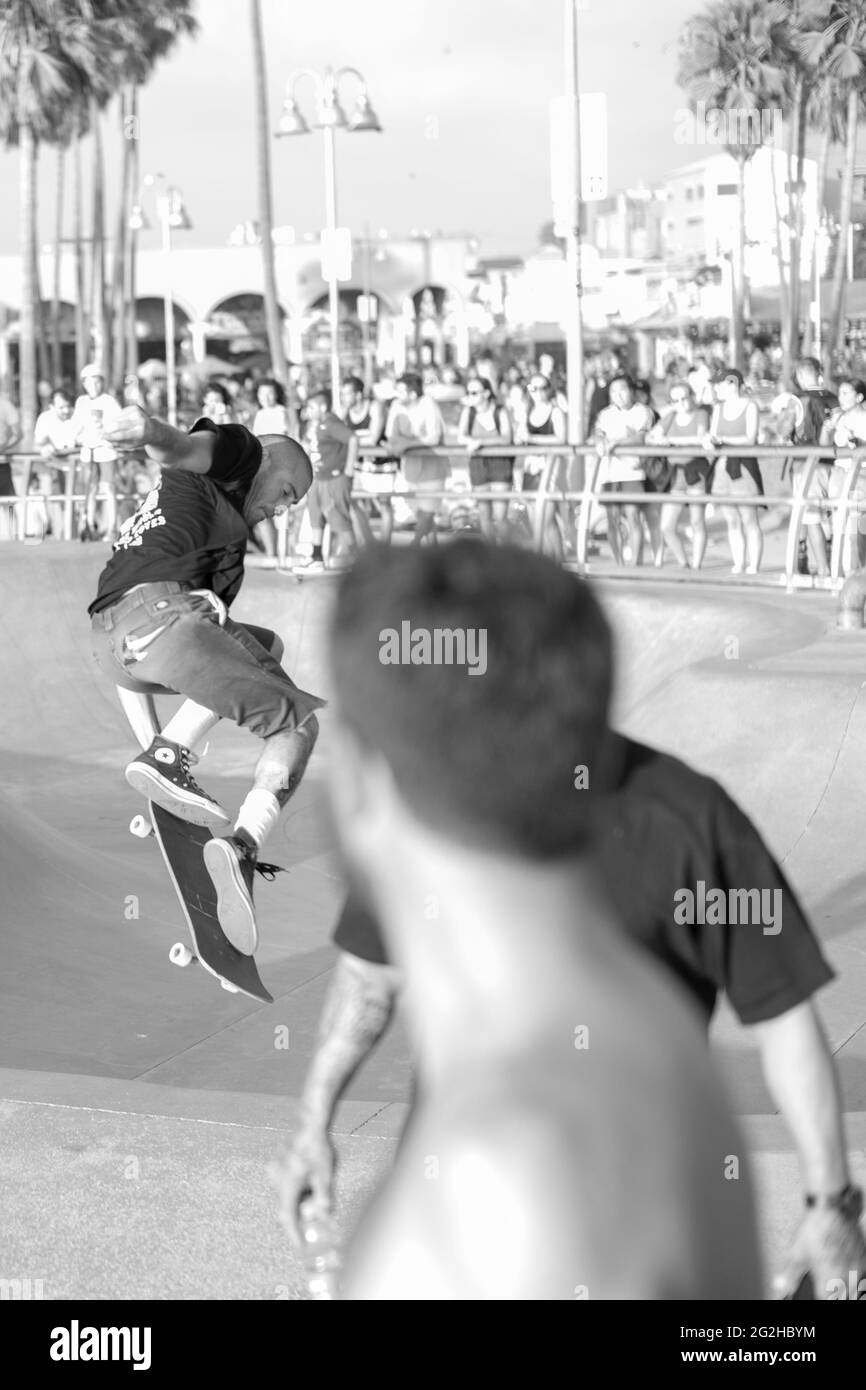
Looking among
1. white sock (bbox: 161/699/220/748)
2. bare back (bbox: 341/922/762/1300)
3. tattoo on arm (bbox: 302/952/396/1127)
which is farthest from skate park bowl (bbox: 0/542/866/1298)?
white sock (bbox: 161/699/220/748)

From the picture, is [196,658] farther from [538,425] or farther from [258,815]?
[538,425]

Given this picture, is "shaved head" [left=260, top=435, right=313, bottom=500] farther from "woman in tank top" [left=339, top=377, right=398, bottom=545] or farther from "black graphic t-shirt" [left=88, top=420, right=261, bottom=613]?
"woman in tank top" [left=339, top=377, right=398, bottom=545]

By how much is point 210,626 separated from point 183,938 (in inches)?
89.4

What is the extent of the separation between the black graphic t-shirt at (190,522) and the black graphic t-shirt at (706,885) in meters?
3.23

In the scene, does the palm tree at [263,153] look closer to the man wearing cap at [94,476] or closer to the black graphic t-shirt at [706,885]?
the man wearing cap at [94,476]

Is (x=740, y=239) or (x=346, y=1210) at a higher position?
(x=740, y=239)

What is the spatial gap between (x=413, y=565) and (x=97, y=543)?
1328 cm

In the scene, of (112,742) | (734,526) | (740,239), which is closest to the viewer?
(112,742)

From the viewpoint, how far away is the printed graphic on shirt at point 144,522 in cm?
516

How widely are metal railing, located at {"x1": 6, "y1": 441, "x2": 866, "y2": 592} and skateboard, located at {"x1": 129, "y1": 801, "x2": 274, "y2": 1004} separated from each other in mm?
5679

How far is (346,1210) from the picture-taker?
366 cm

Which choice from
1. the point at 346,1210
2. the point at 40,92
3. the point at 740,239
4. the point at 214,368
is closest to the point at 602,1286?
the point at 346,1210

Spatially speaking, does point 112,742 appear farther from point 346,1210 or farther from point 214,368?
point 214,368

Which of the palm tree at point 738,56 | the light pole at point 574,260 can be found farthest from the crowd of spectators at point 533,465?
the palm tree at point 738,56
